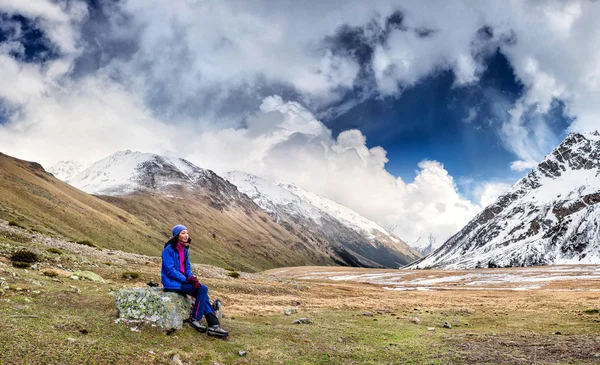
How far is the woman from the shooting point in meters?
15.1

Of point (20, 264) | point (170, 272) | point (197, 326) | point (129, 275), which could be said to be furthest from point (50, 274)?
point (197, 326)

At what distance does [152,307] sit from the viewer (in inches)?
559

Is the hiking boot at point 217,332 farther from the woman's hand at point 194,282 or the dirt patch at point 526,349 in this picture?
the dirt patch at point 526,349

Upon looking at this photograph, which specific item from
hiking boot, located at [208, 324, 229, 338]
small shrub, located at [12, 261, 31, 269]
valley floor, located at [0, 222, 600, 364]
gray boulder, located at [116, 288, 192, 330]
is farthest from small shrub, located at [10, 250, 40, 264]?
hiking boot, located at [208, 324, 229, 338]

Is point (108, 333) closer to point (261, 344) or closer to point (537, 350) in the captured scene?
point (261, 344)

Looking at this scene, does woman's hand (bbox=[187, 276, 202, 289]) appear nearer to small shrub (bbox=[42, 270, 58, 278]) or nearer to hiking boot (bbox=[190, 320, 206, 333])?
hiking boot (bbox=[190, 320, 206, 333])

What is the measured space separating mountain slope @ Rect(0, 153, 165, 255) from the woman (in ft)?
309

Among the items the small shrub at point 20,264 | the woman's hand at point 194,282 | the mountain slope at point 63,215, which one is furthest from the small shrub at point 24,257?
the mountain slope at point 63,215

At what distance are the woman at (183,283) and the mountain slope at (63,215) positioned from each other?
94203mm

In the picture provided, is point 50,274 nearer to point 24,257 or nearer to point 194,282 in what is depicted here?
point 24,257

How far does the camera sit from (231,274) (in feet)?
175

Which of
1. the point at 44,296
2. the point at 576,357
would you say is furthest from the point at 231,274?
the point at 576,357

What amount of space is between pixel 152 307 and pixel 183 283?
170cm

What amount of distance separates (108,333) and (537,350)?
1937cm
